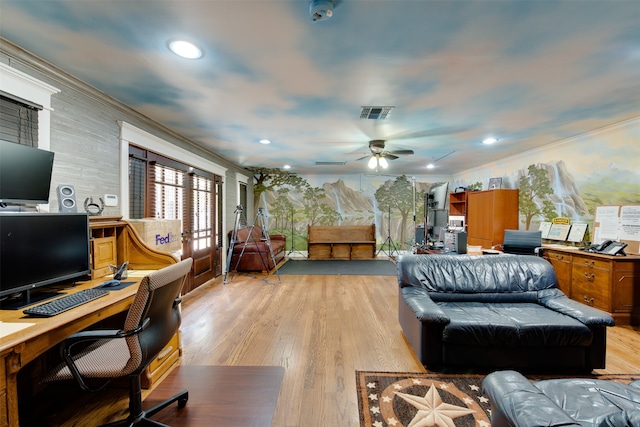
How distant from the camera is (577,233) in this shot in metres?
3.96

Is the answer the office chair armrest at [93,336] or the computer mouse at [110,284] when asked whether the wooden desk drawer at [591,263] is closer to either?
the office chair armrest at [93,336]

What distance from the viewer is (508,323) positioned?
2.26 m

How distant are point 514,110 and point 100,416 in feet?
15.0

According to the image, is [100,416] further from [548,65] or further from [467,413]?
[548,65]

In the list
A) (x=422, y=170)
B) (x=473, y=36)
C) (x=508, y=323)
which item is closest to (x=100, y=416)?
(x=508, y=323)

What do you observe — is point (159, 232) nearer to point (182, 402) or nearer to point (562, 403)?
point (182, 402)

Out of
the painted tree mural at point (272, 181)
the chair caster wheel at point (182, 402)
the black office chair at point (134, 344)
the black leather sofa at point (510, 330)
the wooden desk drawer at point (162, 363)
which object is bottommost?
the chair caster wheel at point (182, 402)

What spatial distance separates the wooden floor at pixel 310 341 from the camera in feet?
6.51

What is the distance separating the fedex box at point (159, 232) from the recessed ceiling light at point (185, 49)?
1.57 m

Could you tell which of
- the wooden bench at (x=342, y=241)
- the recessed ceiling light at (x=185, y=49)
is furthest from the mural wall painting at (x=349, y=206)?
the recessed ceiling light at (x=185, y=49)

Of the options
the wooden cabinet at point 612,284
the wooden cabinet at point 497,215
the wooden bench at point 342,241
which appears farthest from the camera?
the wooden bench at point 342,241

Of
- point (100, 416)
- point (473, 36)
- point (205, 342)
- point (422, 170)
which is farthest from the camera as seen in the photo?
point (422, 170)

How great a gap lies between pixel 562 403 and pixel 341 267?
5.15 meters

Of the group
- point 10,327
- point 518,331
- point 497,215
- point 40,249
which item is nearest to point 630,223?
point 497,215
